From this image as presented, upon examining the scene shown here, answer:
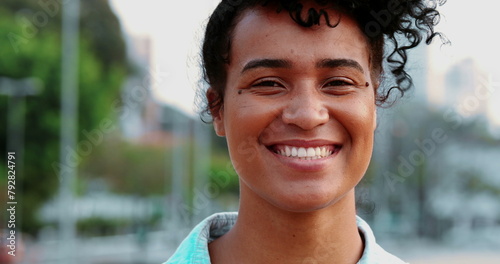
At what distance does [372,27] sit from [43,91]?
2632cm

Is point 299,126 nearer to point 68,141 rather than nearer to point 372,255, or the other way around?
point 372,255

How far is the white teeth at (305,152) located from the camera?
2.36 meters

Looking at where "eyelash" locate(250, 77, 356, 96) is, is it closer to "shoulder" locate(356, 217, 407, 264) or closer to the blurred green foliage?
"shoulder" locate(356, 217, 407, 264)

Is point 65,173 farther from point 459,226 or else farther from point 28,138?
point 459,226

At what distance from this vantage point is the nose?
2.31 metres

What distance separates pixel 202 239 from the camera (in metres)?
2.80

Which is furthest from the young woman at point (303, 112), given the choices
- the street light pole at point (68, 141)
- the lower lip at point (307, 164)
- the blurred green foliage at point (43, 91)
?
the blurred green foliage at point (43, 91)

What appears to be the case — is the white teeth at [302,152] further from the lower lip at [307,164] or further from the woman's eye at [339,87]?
the woman's eye at [339,87]

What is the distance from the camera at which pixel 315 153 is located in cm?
237

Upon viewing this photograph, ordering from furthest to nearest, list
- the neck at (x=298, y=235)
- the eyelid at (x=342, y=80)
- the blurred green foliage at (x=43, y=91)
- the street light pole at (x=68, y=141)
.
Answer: the blurred green foliage at (x=43, y=91), the street light pole at (x=68, y=141), the neck at (x=298, y=235), the eyelid at (x=342, y=80)

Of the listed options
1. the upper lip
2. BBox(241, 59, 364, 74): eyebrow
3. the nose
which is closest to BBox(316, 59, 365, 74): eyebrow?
BBox(241, 59, 364, 74): eyebrow

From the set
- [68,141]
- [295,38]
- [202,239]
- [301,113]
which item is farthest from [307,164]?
[68,141]

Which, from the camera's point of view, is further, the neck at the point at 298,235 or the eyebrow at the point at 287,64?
the neck at the point at 298,235

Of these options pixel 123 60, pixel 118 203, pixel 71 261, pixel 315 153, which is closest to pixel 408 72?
pixel 315 153
